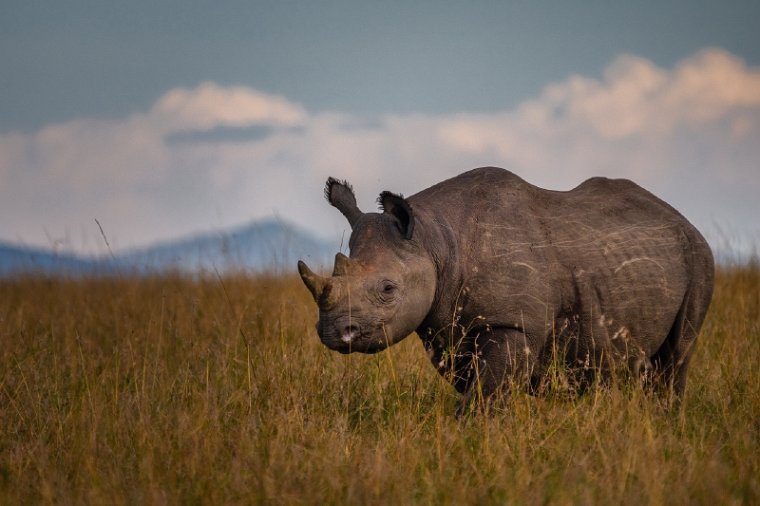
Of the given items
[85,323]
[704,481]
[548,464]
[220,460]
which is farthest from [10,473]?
[85,323]

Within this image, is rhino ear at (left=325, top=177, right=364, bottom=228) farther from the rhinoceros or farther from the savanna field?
the savanna field

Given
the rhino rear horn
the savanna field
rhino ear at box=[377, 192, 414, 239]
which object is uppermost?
rhino ear at box=[377, 192, 414, 239]

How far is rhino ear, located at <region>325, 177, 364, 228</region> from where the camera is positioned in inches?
238

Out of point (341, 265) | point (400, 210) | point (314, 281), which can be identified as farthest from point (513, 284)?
point (314, 281)

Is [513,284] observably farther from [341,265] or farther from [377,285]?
[341,265]

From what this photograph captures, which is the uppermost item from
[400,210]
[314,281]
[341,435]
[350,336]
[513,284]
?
[400,210]

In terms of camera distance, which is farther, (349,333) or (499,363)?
(499,363)

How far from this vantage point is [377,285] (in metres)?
5.39

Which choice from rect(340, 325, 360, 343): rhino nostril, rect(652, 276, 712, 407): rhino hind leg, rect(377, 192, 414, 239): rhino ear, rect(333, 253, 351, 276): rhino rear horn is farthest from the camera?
rect(652, 276, 712, 407): rhino hind leg

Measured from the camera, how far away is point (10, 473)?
16.4ft

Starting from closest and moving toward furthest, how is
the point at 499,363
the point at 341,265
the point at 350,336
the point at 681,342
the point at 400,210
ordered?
the point at 350,336 → the point at 341,265 → the point at 400,210 → the point at 499,363 → the point at 681,342

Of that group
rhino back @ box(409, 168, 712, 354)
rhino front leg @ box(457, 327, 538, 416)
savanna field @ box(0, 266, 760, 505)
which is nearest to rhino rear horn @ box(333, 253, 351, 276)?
rhino back @ box(409, 168, 712, 354)

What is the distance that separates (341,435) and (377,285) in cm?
84

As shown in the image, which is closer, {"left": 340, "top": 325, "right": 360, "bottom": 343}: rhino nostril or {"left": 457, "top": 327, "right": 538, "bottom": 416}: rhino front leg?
{"left": 340, "top": 325, "right": 360, "bottom": 343}: rhino nostril
